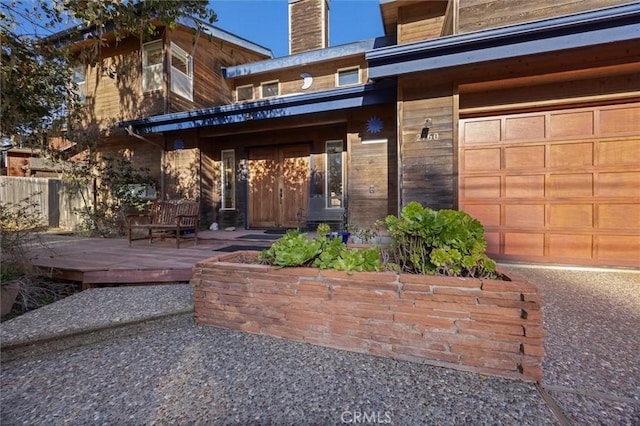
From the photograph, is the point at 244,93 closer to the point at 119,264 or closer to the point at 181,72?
the point at 181,72

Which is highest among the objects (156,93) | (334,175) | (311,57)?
(311,57)

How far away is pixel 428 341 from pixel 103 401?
1.84 metres

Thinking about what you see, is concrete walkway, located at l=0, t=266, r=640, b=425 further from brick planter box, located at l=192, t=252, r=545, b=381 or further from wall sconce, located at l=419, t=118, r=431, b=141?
wall sconce, located at l=419, t=118, r=431, b=141

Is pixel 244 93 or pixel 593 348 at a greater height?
pixel 244 93

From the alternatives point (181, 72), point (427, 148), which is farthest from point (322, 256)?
point (181, 72)

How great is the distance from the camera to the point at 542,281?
10.7 feet

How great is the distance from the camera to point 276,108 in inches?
215

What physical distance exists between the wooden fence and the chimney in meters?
7.37

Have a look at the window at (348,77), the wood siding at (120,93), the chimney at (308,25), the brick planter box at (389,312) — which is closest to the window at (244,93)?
the chimney at (308,25)

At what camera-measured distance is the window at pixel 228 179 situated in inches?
284

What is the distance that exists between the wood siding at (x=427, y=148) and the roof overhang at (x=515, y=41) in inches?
18.9

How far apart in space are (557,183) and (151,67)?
8859 mm

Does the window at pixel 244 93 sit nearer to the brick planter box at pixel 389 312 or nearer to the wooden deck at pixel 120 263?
the wooden deck at pixel 120 263

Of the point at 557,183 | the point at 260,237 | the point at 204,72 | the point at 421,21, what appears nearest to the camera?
the point at 557,183
